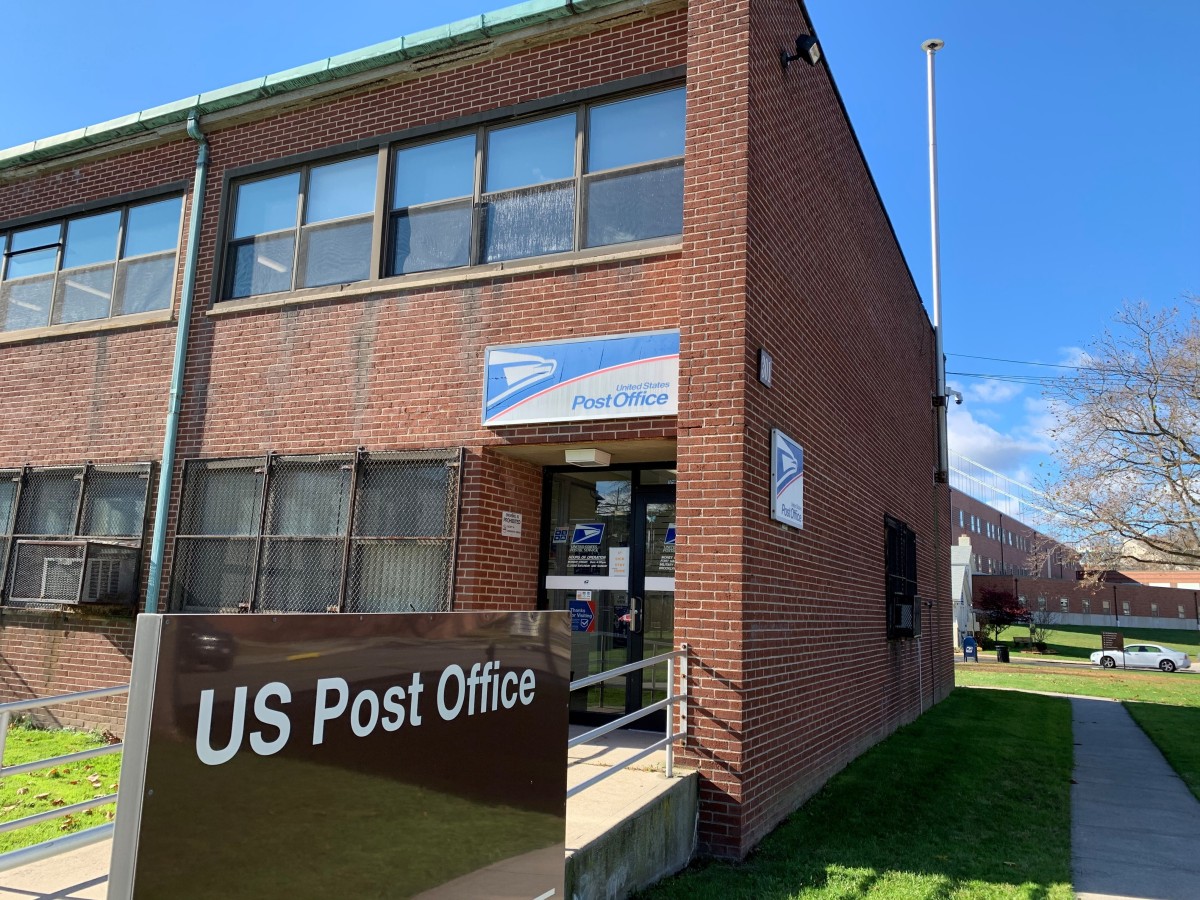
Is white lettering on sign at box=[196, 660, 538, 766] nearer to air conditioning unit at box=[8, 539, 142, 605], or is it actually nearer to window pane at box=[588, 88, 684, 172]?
window pane at box=[588, 88, 684, 172]

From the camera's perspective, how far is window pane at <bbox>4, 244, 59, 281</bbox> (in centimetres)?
1088

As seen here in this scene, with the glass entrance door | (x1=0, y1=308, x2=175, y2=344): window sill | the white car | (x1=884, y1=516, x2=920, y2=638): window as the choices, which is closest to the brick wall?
the white car

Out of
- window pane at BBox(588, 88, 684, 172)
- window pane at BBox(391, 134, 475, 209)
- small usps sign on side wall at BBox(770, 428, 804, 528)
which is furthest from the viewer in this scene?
window pane at BBox(391, 134, 475, 209)

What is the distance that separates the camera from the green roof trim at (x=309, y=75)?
805 centimetres

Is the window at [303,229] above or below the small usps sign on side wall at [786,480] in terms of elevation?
above

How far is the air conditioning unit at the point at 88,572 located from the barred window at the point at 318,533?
0.52 meters

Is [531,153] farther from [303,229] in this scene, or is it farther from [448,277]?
[303,229]

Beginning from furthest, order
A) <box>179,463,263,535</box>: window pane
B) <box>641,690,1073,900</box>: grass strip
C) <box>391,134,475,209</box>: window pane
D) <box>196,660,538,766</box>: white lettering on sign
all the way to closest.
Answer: <box>179,463,263,535</box>: window pane
<box>391,134,475,209</box>: window pane
<box>641,690,1073,900</box>: grass strip
<box>196,660,538,766</box>: white lettering on sign

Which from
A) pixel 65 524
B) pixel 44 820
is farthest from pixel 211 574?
pixel 44 820

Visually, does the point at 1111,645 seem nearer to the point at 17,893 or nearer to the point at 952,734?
the point at 952,734

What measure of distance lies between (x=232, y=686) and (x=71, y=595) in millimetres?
7963

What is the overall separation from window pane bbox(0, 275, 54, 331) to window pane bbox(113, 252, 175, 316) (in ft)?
3.98

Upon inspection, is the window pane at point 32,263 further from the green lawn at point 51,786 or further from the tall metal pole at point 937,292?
the tall metal pole at point 937,292

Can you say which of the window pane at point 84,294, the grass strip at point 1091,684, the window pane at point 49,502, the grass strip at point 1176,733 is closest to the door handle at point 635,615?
the grass strip at point 1176,733
